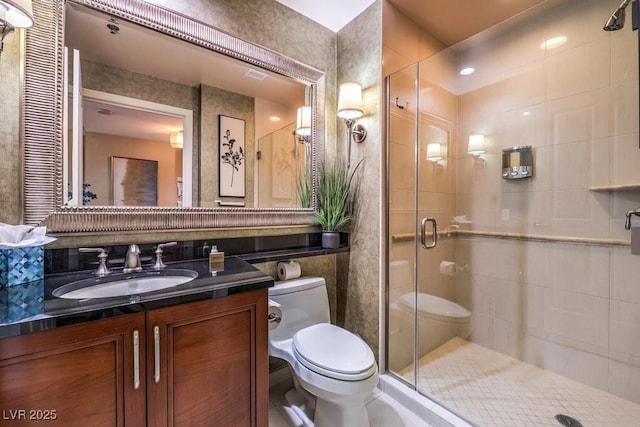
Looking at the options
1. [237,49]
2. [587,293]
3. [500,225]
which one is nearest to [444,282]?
[500,225]

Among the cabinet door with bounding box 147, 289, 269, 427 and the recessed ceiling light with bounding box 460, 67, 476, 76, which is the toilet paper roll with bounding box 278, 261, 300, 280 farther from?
the recessed ceiling light with bounding box 460, 67, 476, 76

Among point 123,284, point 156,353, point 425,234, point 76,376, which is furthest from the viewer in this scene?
point 425,234

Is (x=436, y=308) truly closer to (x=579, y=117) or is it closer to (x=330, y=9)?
(x=579, y=117)

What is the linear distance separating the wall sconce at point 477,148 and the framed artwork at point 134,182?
213 centimetres

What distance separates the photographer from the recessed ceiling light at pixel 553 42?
5.72ft

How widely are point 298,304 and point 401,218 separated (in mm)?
874

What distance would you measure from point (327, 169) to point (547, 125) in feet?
4.81

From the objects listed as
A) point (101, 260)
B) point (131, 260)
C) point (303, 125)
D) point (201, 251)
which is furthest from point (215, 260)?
point (303, 125)

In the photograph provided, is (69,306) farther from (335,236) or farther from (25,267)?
(335,236)

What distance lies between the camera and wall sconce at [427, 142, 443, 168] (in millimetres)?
2003

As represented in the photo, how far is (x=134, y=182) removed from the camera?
4.33 ft

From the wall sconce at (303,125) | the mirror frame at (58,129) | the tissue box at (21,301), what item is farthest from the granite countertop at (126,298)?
the wall sconce at (303,125)

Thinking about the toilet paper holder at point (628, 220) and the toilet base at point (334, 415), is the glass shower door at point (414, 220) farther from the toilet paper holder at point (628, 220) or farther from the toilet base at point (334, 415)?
the toilet paper holder at point (628, 220)

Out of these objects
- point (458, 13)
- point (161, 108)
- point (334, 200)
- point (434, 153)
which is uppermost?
point (458, 13)
